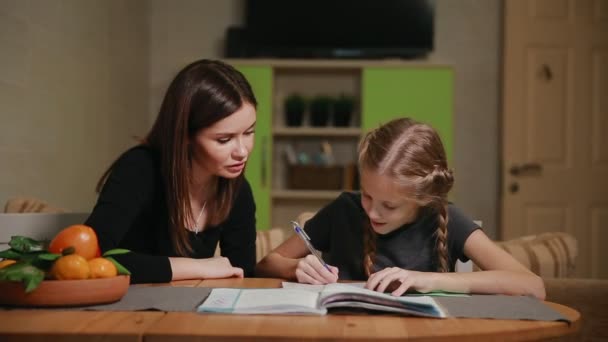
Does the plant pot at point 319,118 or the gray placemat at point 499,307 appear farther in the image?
the plant pot at point 319,118

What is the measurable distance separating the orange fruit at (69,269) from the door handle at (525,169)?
3957mm

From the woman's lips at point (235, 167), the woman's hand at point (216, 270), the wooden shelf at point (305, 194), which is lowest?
the wooden shelf at point (305, 194)

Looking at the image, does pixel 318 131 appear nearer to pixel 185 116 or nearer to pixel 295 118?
pixel 295 118

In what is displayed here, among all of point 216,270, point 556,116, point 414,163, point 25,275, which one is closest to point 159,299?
point 25,275

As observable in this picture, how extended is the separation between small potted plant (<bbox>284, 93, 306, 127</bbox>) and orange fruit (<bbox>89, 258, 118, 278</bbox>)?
11.6 ft

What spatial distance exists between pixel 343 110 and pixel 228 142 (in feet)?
10.1

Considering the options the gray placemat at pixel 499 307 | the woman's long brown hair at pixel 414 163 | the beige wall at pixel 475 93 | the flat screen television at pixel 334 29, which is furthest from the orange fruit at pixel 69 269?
the beige wall at pixel 475 93

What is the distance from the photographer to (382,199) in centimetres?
170

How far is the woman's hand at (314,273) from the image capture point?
5.11 feet

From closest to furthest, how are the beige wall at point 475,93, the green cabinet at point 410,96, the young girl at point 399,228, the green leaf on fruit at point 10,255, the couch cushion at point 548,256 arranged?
the green leaf on fruit at point 10,255, the young girl at point 399,228, the couch cushion at point 548,256, the green cabinet at point 410,96, the beige wall at point 475,93

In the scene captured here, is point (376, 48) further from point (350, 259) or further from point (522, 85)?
point (350, 259)

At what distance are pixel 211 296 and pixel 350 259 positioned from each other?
671 millimetres

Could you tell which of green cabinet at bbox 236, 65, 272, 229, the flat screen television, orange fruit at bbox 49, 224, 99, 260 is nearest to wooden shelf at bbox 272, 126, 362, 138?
green cabinet at bbox 236, 65, 272, 229

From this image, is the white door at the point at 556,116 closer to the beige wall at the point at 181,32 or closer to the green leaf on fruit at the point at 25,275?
the beige wall at the point at 181,32
